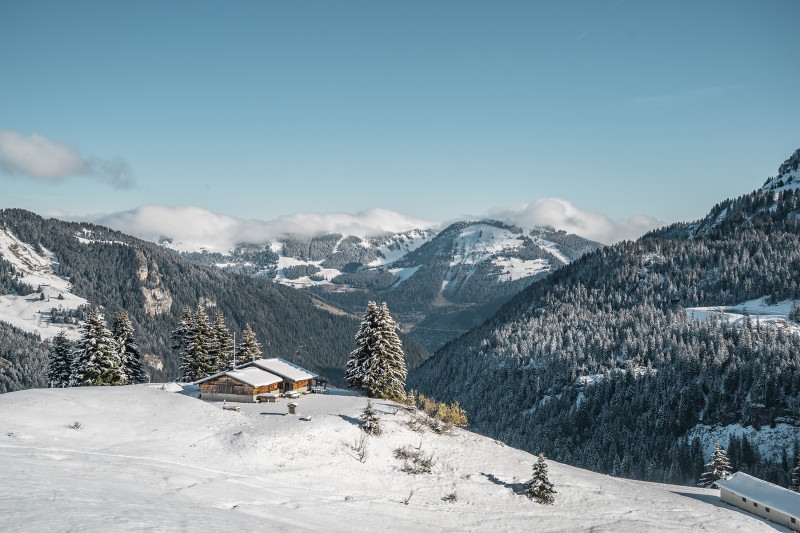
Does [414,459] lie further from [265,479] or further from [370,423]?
[265,479]

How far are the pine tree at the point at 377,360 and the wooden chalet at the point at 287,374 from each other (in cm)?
788

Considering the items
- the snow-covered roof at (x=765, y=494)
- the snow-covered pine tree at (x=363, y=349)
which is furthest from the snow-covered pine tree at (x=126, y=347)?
the snow-covered roof at (x=765, y=494)

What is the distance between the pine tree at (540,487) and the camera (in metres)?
43.9

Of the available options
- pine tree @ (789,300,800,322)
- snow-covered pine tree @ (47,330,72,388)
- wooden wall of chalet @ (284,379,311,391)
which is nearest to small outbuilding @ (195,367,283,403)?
wooden wall of chalet @ (284,379,311,391)

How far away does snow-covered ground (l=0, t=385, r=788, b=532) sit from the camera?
2725 cm

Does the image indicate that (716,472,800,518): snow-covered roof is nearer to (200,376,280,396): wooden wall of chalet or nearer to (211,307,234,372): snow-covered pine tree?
(200,376,280,396): wooden wall of chalet

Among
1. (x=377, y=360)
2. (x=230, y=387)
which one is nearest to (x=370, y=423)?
(x=377, y=360)

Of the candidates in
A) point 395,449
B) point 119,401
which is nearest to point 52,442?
point 119,401

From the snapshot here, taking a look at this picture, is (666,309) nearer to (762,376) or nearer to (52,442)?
(762,376)

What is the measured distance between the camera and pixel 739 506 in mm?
50844

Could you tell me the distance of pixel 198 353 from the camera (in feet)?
260

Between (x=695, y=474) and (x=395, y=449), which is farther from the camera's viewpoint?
(x=695, y=474)

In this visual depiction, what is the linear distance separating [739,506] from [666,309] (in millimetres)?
140141

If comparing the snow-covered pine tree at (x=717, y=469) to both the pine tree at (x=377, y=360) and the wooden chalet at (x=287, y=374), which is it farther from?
the wooden chalet at (x=287, y=374)
